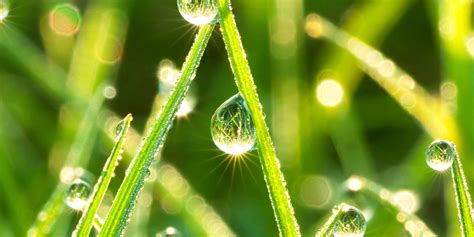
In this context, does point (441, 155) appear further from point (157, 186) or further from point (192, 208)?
point (157, 186)

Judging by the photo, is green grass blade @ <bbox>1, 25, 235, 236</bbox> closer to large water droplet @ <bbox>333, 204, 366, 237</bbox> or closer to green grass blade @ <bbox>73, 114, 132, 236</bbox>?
green grass blade @ <bbox>73, 114, 132, 236</bbox>

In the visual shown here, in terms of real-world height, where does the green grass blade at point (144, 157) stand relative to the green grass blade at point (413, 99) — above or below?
below

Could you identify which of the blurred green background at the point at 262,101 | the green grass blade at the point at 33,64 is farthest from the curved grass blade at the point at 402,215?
the green grass blade at the point at 33,64

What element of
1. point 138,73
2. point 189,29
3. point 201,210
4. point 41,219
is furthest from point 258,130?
point 189,29

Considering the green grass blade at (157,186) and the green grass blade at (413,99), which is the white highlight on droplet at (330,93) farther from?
the green grass blade at (157,186)

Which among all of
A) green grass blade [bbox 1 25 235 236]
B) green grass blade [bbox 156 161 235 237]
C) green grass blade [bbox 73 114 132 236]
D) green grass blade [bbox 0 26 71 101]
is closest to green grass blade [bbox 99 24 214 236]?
green grass blade [bbox 73 114 132 236]
